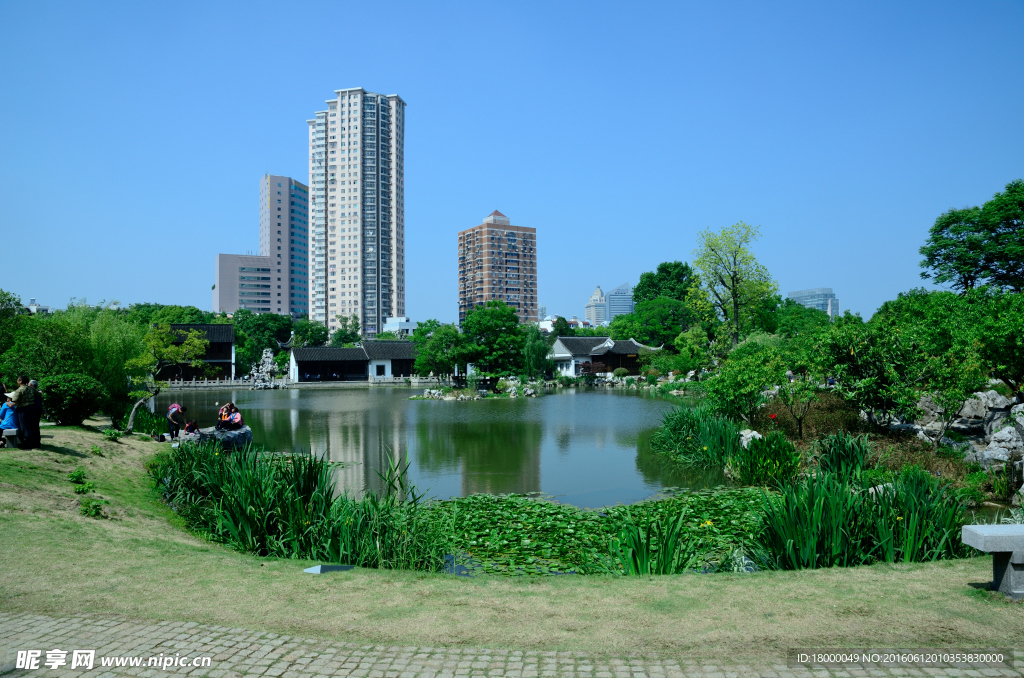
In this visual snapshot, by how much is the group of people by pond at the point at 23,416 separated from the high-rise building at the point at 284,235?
92.7 meters

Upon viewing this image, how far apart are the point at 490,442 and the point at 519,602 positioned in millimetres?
11726

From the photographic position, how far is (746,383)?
1373cm

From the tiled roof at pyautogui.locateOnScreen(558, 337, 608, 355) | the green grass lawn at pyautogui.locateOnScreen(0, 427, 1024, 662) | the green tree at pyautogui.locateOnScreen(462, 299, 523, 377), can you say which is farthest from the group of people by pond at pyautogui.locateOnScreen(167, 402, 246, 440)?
the tiled roof at pyautogui.locateOnScreen(558, 337, 608, 355)

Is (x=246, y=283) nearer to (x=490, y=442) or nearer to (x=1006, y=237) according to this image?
(x=490, y=442)

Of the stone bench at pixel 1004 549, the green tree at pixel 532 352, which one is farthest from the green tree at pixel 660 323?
the stone bench at pixel 1004 549

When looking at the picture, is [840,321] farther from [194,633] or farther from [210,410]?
[210,410]

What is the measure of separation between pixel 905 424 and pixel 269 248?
97649 mm

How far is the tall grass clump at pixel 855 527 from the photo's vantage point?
523cm

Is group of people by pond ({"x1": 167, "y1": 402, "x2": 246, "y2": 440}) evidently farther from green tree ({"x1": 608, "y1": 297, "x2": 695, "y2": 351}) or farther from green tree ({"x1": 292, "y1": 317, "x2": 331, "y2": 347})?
green tree ({"x1": 292, "y1": 317, "x2": 331, "y2": 347})

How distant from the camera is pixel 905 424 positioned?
12.8 meters

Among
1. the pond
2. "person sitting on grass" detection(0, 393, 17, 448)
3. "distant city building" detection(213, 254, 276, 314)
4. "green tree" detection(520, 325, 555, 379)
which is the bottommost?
the pond

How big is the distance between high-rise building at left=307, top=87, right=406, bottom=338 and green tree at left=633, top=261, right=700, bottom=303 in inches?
1435

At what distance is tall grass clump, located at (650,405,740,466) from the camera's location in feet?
38.9

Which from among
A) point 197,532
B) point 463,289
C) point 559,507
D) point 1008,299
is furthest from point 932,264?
point 463,289
